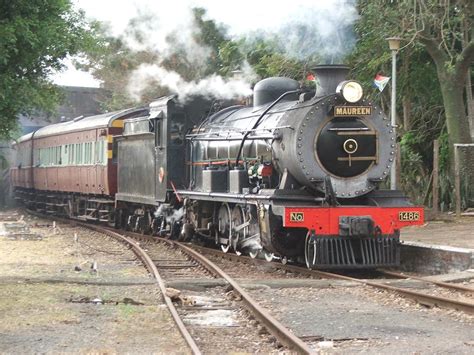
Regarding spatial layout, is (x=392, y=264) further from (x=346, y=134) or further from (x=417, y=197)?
(x=417, y=197)

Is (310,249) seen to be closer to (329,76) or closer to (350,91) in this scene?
(350,91)

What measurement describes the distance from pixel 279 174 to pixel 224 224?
237 cm

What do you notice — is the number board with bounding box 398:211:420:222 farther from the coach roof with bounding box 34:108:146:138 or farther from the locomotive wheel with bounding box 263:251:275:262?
the coach roof with bounding box 34:108:146:138

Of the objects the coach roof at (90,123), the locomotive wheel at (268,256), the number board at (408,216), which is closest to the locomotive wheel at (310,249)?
the number board at (408,216)

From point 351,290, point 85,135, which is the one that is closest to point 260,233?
point 351,290

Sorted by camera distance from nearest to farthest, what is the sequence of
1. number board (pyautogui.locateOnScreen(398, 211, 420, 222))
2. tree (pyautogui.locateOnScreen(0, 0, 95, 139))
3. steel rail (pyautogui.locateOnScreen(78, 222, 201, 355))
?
steel rail (pyautogui.locateOnScreen(78, 222, 201, 355)), number board (pyautogui.locateOnScreen(398, 211, 420, 222)), tree (pyautogui.locateOnScreen(0, 0, 95, 139))

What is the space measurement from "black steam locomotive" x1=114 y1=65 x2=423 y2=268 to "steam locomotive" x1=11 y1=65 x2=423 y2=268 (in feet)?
0.05

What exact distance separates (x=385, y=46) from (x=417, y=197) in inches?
169

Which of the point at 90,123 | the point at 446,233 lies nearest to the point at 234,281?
the point at 446,233

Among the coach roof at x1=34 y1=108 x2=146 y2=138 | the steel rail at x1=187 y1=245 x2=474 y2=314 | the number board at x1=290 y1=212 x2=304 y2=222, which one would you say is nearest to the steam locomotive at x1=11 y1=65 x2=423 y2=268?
the number board at x1=290 y1=212 x2=304 y2=222

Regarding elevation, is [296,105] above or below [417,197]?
above

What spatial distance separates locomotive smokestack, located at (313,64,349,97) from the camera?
11.4 meters

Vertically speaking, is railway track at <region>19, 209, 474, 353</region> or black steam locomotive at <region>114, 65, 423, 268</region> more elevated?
black steam locomotive at <region>114, 65, 423, 268</region>

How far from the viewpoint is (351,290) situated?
9.67 m
